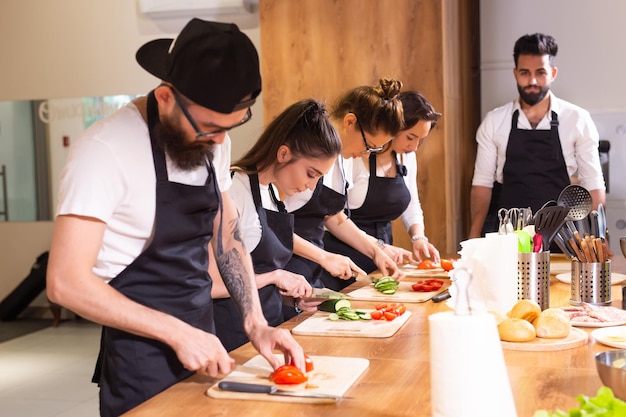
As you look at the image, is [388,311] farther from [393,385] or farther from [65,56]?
[65,56]

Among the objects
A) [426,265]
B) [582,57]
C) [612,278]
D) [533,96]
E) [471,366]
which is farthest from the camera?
[582,57]

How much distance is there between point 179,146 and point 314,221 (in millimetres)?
1462

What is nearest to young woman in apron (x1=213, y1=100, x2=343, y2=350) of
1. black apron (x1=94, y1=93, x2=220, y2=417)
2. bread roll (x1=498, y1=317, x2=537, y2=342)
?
black apron (x1=94, y1=93, x2=220, y2=417)

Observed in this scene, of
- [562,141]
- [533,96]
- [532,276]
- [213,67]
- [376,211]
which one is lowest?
[532,276]

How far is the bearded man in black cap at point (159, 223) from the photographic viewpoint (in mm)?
1704

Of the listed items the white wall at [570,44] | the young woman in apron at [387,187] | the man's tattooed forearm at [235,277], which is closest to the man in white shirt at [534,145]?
the white wall at [570,44]

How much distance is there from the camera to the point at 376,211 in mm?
3834

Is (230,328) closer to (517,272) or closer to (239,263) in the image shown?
(239,263)

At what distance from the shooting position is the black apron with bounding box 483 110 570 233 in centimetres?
463

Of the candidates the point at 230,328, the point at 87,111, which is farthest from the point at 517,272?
the point at 87,111

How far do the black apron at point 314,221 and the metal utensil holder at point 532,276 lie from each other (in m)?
1.00

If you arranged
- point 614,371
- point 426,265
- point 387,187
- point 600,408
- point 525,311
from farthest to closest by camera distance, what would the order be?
point 387,187 → point 426,265 → point 525,311 → point 614,371 → point 600,408

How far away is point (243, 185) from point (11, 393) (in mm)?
2826

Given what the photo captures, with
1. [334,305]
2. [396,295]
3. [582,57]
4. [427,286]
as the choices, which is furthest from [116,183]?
[582,57]
